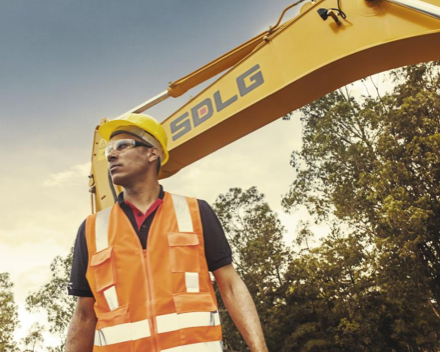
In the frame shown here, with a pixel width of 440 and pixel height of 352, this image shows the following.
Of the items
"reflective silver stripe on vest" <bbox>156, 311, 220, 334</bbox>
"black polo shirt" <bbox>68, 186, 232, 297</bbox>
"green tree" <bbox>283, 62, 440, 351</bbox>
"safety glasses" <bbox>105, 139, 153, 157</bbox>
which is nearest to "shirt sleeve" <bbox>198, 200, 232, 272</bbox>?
"black polo shirt" <bbox>68, 186, 232, 297</bbox>

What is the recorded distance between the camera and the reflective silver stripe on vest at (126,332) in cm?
152

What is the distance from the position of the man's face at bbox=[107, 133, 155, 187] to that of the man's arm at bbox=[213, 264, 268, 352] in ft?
2.06

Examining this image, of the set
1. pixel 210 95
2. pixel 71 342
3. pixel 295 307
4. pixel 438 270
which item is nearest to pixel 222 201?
pixel 295 307

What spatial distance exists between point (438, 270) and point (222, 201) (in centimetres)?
1345

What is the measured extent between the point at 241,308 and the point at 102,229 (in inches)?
29.0

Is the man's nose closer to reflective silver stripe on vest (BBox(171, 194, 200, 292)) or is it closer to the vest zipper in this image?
reflective silver stripe on vest (BBox(171, 194, 200, 292))

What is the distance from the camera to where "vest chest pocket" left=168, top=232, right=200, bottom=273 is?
1652 mm

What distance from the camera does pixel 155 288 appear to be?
5.24ft

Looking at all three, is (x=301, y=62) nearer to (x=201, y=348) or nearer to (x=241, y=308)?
(x=241, y=308)

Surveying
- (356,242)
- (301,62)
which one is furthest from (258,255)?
(301,62)

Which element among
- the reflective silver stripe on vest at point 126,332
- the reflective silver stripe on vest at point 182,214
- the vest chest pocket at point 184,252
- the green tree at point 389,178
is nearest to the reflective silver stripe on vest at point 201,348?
the reflective silver stripe on vest at point 126,332

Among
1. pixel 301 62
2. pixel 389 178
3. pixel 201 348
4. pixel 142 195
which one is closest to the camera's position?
pixel 201 348

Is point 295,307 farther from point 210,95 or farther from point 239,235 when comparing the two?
point 210,95

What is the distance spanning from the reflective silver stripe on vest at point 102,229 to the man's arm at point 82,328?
0.89ft
